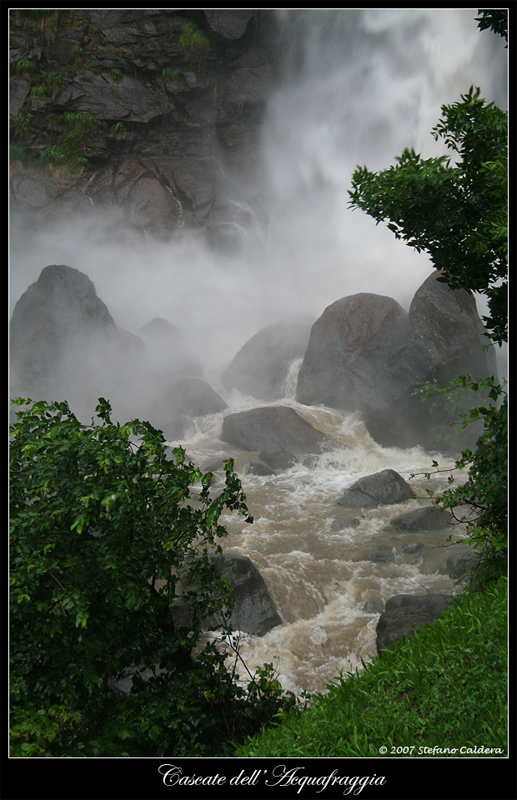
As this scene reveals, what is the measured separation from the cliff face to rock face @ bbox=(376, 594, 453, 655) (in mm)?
19234

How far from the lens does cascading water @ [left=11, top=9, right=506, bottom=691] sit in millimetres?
6164

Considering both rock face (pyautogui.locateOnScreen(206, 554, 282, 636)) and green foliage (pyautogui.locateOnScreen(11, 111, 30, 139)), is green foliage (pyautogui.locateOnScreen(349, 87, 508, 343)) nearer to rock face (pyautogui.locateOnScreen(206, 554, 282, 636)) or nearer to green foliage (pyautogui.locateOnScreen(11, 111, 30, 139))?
rock face (pyautogui.locateOnScreen(206, 554, 282, 636))

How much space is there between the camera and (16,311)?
1280 cm

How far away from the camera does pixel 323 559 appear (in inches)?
275

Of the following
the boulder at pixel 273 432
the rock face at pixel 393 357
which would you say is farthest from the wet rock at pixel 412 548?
the rock face at pixel 393 357

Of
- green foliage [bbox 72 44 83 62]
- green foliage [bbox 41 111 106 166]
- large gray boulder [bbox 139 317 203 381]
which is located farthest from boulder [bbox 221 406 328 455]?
green foliage [bbox 72 44 83 62]

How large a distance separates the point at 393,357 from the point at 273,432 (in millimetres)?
4124

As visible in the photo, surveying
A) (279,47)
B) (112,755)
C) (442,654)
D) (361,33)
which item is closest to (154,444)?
(112,755)

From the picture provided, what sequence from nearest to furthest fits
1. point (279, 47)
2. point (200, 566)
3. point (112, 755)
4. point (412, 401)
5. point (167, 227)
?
point (112, 755) → point (200, 566) → point (412, 401) → point (279, 47) → point (167, 227)

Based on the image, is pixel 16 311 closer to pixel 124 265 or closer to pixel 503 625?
pixel 124 265

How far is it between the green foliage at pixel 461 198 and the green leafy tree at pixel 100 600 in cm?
193

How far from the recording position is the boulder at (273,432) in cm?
1152

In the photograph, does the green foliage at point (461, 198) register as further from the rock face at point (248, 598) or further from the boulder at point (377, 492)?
the boulder at point (377, 492)
